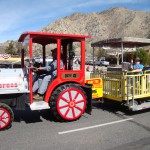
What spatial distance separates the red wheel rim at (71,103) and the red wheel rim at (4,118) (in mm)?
1229

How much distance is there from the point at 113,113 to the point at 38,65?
2.51 m

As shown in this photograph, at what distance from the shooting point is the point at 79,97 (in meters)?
6.76

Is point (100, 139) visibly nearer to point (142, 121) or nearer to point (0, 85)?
point (142, 121)

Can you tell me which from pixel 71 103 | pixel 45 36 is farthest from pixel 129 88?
pixel 45 36

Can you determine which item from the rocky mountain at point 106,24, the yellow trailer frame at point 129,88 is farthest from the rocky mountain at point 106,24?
the yellow trailer frame at point 129,88

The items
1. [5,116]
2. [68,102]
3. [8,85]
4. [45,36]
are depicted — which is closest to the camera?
[5,116]

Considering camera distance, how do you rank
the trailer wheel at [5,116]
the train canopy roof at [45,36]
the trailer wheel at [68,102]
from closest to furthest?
1. the trailer wheel at [5,116]
2. the train canopy roof at [45,36]
3. the trailer wheel at [68,102]

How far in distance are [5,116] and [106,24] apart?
153005 mm

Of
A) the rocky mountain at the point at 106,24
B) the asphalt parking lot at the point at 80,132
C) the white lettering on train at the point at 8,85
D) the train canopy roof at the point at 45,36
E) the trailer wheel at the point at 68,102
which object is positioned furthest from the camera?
the rocky mountain at the point at 106,24

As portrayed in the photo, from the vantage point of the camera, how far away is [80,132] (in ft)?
19.5

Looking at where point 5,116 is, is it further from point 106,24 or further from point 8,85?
point 106,24

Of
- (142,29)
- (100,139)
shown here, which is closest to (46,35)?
(100,139)

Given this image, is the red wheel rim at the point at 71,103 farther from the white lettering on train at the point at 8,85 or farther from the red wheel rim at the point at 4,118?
the red wheel rim at the point at 4,118

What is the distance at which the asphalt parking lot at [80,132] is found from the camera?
5.16 meters
